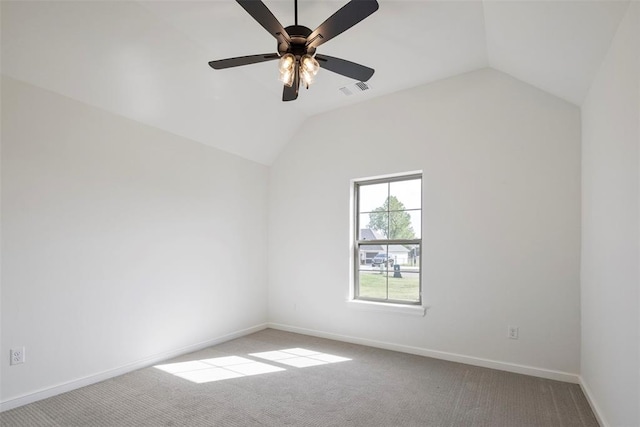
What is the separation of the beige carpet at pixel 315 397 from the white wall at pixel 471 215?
44 centimetres

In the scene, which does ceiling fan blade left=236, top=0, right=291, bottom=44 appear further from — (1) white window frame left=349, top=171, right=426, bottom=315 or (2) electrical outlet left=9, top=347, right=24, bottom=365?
(2) electrical outlet left=9, top=347, right=24, bottom=365

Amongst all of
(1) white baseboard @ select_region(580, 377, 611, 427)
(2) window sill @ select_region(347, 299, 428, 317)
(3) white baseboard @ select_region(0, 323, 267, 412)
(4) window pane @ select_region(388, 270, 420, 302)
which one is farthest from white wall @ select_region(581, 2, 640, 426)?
(3) white baseboard @ select_region(0, 323, 267, 412)

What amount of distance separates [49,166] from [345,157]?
3047 millimetres

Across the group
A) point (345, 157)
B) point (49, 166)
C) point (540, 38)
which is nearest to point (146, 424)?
point (49, 166)

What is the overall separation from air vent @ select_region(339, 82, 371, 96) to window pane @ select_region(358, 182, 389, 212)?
46.2 inches

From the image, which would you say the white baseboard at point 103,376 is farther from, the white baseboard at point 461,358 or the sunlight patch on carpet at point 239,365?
the white baseboard at point 461,358

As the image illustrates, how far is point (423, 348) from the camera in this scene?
11.9 feet

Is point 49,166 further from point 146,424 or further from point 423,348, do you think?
point 423,348

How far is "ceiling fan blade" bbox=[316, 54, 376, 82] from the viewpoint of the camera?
2.19 m

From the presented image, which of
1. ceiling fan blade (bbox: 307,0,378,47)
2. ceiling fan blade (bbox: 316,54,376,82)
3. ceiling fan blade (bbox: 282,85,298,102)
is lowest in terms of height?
ceiling fan blade (bbox: 282,85,298,102)

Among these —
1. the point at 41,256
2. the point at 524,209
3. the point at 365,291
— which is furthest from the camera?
the point at 365,291

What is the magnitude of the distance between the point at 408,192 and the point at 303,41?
2430 millimetres

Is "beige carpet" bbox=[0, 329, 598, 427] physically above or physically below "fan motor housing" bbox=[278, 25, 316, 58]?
below

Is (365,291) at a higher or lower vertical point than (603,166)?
lower
